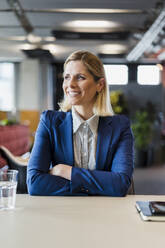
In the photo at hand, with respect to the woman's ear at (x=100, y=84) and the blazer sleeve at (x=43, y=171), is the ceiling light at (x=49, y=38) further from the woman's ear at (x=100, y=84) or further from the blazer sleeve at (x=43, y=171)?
the blazer sleeve at (x=43, y=171)

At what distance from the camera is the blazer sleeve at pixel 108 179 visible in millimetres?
1461

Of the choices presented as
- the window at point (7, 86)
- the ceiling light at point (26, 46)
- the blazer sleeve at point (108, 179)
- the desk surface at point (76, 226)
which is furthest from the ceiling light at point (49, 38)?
the desk surface at point (76, 226)

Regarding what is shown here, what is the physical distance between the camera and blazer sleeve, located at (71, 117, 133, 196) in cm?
146

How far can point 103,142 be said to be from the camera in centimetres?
170

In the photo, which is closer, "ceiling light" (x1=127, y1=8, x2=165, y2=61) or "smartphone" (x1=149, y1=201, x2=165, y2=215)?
"smartphone" (x1=149, y1=201, x2=165, y2=215)

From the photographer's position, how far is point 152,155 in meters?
8.69

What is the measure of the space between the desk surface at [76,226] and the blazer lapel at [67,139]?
44 centimetres

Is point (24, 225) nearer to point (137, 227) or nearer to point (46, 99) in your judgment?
point (137, 227)

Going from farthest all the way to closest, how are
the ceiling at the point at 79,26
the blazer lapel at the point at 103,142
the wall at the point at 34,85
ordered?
the wall at the point at 34,85 < the ceiling at the point at 79,26 < the blazer lapel at the point at 103,142

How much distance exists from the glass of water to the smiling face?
28.8 inches

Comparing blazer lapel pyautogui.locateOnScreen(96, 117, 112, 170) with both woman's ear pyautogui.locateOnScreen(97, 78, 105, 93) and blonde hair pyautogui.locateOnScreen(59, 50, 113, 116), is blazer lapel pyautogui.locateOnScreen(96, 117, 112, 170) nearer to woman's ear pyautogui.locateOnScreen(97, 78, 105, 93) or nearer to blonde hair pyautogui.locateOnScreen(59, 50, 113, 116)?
blonde hair pyautogui.locateOnScreen(59, 50, 113, 116)

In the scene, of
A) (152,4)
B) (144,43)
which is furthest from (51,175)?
(144,43)

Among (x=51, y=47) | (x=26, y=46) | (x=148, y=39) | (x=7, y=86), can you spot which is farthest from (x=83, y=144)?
(x=7, y=86)

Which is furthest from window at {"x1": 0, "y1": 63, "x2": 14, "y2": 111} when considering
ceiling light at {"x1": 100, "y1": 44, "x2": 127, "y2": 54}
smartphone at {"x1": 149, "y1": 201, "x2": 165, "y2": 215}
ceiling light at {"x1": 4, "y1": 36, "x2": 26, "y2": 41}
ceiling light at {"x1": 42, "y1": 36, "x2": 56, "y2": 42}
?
smartphone at {"x1": 149, "y1": 201, "x2": 165, "y2": 215}
